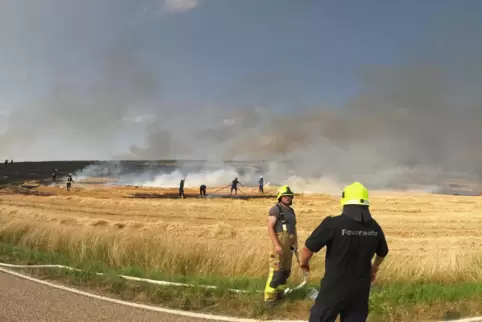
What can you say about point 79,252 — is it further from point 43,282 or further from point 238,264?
point 238,264

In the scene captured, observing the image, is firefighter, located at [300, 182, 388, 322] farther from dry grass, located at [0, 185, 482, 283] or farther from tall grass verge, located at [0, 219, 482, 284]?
dry grass, located at [0, 185, 482, 283]

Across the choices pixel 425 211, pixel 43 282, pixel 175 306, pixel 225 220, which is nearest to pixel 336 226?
pixel 175 306

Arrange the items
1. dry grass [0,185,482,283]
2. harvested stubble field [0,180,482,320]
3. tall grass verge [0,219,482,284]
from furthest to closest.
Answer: dry grass [0,185,482,283] → harvested stubble field [0,180,482,320] → tall grass verge [0,219,482,284]

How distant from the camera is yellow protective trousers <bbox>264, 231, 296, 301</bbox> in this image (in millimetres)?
5516

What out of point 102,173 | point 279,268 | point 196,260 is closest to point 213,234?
point 196,260

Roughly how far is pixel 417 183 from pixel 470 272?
62.6 metres

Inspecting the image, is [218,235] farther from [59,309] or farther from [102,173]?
[102,173]

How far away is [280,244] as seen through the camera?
18.5 ft

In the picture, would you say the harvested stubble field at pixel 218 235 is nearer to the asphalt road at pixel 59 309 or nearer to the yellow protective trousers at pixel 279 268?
the yellow protective trousers at pixel 279 268

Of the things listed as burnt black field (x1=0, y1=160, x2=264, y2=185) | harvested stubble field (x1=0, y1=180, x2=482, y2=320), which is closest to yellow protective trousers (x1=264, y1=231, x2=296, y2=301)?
harvested stubble field (x1=0, y1=180, x2=482, y2=320)

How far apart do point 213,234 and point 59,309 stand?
12997 millimetres

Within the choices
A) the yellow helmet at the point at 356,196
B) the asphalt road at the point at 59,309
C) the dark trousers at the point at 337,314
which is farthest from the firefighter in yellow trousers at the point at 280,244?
the yellow helmet at the point at 356,196

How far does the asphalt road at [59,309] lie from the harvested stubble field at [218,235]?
7.53 ft

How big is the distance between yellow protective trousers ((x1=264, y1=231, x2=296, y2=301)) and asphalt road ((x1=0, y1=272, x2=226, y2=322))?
1088 mm
